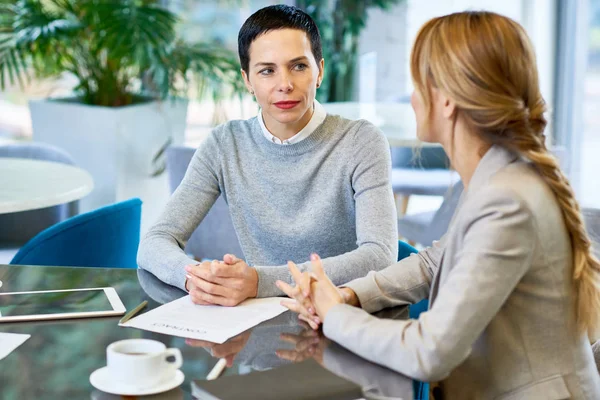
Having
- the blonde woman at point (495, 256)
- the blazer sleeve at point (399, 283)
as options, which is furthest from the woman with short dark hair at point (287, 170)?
the blonde woman at point (495, 256)

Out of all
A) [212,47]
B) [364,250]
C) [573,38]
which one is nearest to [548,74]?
[573,38]

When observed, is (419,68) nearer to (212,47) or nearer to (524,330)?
(524,330)

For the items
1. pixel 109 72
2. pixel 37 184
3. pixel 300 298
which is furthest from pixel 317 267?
pixel 109 72

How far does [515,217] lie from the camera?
1224mm

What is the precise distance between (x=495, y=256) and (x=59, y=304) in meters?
0.82

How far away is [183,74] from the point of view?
4.45 meters

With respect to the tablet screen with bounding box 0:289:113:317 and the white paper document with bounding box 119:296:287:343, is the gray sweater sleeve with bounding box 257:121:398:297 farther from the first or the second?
the tablet screen with bounding box 0:289:113:317

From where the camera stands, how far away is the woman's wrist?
1.50 meters

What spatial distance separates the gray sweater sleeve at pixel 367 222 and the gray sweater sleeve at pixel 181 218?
0.23 meters

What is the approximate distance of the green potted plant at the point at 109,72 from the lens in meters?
4.20

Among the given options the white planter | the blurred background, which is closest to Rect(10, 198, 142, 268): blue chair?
the blurred background

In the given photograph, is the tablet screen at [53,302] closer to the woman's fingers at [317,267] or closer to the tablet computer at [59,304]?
the tablet computer at [59,304]

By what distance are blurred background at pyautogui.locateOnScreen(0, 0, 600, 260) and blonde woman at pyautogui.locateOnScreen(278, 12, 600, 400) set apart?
2028 millimetres

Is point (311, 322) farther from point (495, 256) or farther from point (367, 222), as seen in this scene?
point (367, 222)
